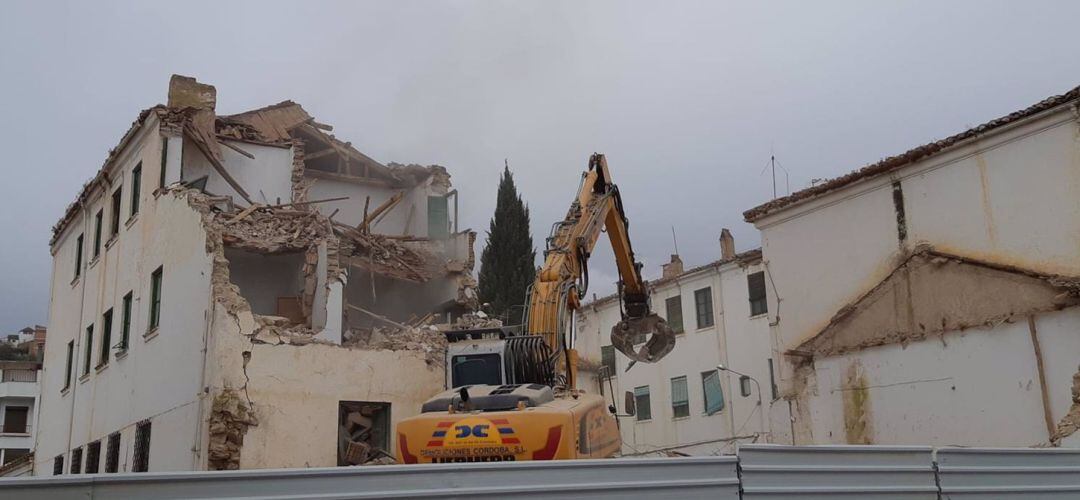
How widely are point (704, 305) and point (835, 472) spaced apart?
1135 inches

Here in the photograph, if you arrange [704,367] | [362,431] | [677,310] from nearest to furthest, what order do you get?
[362,431], [704,367], [677,310]

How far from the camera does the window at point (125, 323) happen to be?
76.8ft

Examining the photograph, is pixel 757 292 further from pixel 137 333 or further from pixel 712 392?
pixel 137 333

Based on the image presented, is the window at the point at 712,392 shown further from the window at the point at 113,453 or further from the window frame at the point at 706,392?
the window at the point at 113,453

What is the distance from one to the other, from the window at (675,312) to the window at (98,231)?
20090 millimetres

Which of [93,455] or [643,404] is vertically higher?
[643,404]

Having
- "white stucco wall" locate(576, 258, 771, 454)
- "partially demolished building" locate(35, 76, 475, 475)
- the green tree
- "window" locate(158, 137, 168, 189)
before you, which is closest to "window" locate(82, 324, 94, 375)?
"partially demolished building" locate(35, 76, 475, 475)

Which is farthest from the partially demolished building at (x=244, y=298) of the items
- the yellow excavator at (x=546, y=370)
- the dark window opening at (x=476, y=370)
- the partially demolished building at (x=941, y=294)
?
the partially demolished building at (x=941, y=294)

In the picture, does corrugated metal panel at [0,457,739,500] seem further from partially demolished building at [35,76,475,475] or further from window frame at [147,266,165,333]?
window frame at [147,266,165,333]

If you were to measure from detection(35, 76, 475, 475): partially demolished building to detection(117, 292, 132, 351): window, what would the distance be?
7 cm

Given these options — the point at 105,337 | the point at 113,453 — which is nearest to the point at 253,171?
the point at 105,337

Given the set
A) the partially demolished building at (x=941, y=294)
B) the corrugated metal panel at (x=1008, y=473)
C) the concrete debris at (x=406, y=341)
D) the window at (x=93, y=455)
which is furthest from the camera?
the window at (x=93, y=455)

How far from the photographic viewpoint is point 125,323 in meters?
23.8

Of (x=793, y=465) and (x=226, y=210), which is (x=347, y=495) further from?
(x=226, y=210)
